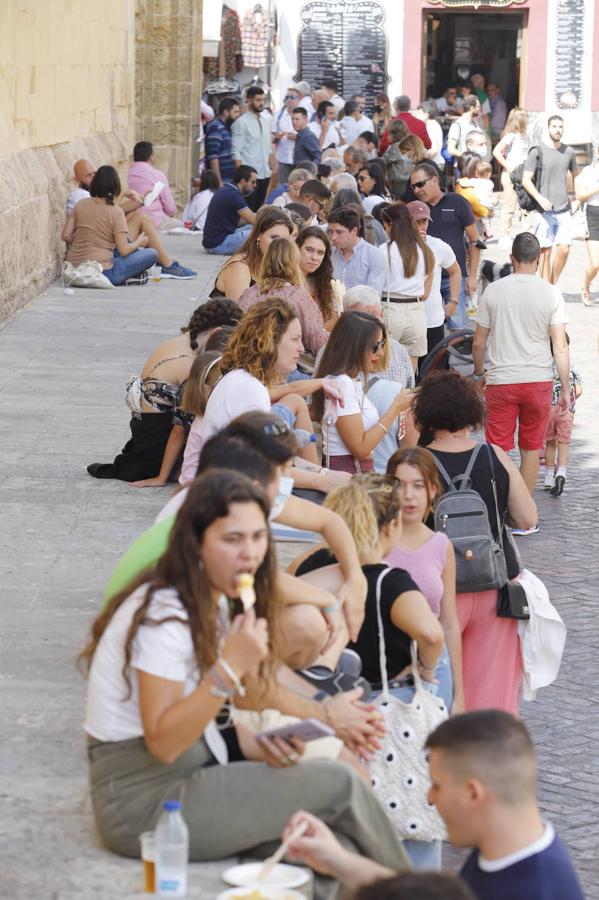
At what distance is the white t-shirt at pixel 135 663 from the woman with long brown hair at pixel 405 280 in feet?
21.3

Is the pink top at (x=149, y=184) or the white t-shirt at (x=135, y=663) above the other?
the pink top at (x=149, y=184)

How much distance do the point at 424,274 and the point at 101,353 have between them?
254 centimetres

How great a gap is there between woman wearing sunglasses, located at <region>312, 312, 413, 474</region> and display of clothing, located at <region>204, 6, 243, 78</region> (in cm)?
2118

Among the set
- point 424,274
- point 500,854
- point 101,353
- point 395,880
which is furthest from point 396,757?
point 101,353

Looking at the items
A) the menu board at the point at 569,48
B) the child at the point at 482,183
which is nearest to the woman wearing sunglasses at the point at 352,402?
the child at the point at 482,183

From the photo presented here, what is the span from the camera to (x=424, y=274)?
34.0 ft

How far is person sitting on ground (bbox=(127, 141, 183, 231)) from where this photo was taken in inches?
711

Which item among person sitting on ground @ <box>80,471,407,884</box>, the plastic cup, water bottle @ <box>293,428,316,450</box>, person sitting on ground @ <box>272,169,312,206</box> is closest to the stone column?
person sitting on ground @ <box>272,169,312,206</box>

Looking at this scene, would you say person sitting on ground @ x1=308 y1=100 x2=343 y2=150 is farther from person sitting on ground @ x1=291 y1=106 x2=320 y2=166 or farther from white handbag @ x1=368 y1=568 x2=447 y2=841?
white handbag @ x1=368 y1=568 x2=447 y2=841

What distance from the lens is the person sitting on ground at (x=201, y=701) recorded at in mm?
3721

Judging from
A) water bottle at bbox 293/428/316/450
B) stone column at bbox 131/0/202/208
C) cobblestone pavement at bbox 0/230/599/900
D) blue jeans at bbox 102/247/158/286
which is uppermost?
stone column at bbox 131/0/202/208

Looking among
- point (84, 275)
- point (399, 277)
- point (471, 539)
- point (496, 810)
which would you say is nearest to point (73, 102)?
point (84, 275)

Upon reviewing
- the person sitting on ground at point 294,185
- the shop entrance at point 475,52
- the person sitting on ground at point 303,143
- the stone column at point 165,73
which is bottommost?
the person sitting on ground at point 294,185

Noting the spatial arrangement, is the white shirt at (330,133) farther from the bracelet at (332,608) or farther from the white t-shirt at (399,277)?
the bracelet at (332,608)
